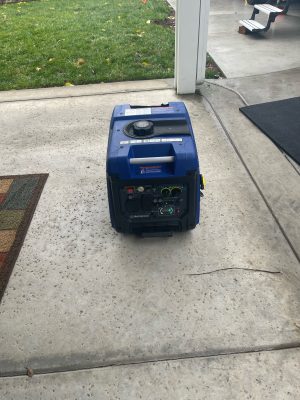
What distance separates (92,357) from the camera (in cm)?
189

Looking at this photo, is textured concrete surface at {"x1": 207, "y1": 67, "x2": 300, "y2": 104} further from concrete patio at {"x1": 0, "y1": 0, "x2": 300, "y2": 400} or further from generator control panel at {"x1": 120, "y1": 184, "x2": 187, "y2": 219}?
generator control panel at {"x1": 120, "y1": 184, "x2": 187, "y2": 219}

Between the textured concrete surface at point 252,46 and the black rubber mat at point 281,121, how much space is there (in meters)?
1.05

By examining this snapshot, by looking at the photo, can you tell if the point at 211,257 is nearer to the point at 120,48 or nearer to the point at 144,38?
the point at 120,48

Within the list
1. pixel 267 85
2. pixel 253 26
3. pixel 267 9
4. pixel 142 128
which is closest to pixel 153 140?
pixel 142 128

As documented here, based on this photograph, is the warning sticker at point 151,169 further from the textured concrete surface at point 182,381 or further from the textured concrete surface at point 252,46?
the textured concrete surface at point 252,46

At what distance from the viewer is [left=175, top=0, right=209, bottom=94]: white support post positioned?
13.0 feet

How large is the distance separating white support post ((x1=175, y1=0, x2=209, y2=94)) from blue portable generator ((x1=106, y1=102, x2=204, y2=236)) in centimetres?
200

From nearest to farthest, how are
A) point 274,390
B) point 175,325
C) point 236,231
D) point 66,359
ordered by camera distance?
point 274,390 < point 66,359 < point 175,325 < point 236,231

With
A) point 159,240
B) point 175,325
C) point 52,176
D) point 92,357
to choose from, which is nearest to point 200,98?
point 52,176

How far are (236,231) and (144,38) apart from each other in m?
4.72

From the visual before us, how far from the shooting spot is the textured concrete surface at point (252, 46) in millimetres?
5223

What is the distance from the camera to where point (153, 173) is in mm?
2201

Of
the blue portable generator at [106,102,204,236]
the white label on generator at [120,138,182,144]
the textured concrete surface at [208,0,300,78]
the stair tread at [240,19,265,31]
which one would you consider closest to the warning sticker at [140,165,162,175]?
the blue portable generator at [106,102,204,236]

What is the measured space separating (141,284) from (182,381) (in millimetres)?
631
